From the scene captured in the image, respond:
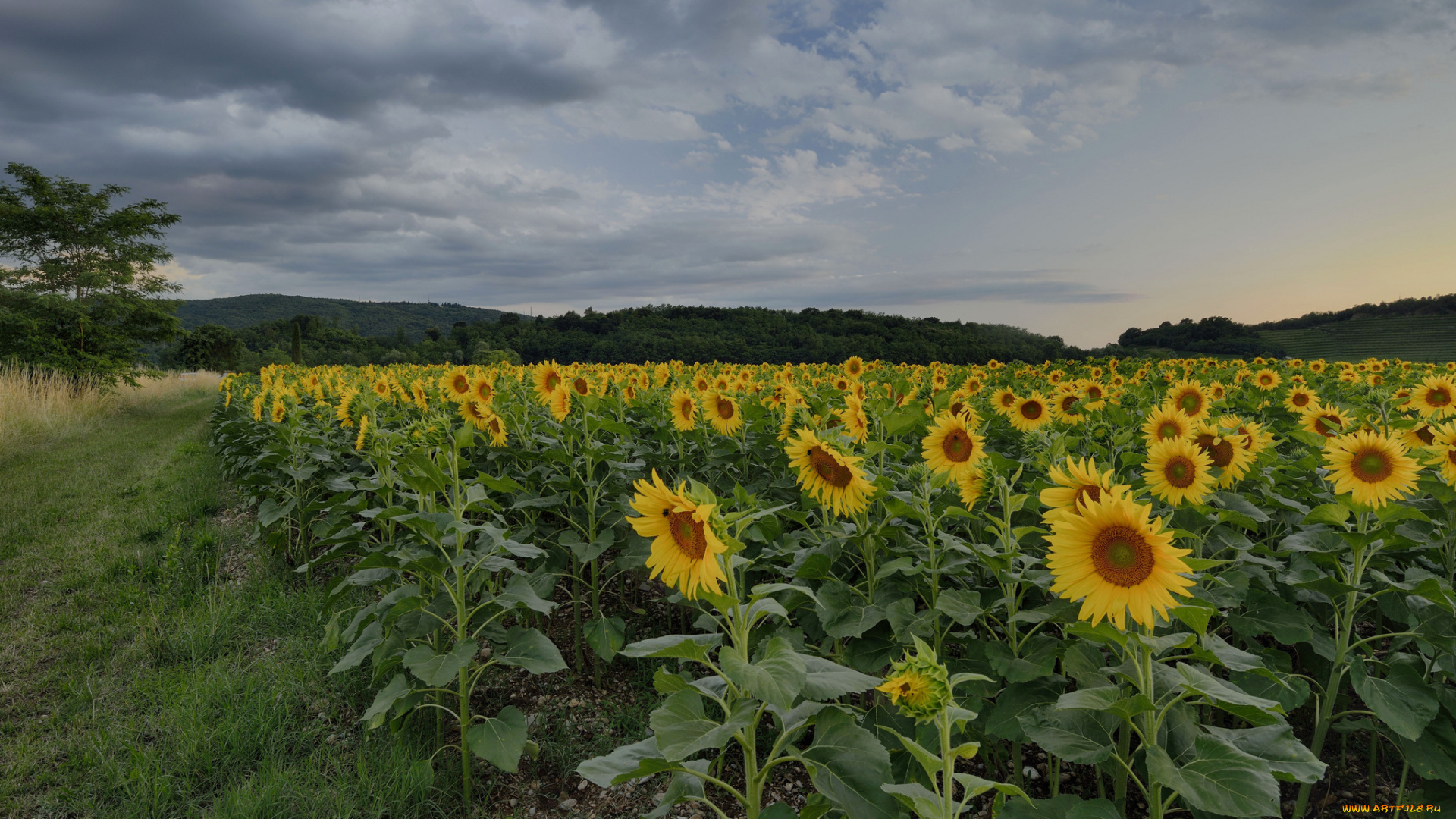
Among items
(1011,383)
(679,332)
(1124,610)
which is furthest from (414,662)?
(679,332)

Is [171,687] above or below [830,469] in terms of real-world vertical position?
below

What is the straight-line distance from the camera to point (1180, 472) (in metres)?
3.00

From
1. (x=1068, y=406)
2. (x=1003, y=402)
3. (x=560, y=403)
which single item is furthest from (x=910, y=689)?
(x=1068, y=406)

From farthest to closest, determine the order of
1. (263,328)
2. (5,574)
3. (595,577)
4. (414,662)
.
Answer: (263,328)
(5,574)
(595,577)
(414,662)

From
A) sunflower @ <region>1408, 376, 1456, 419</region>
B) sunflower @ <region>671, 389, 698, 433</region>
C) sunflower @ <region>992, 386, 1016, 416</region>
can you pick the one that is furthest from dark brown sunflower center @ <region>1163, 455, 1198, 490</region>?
sunflower @ <region>1408, 376, 1456, 419</region>

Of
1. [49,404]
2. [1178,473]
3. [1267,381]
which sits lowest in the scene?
[49,404]

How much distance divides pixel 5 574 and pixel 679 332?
95.3 ft

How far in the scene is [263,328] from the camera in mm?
94938

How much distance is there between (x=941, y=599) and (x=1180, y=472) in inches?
54.1

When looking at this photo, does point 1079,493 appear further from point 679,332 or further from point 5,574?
point 679,332

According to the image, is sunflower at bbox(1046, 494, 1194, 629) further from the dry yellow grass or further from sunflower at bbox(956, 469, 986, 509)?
the dry yellow grass

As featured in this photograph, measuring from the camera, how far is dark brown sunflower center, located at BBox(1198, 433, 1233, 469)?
3.54m

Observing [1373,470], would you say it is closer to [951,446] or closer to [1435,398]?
[951,446]

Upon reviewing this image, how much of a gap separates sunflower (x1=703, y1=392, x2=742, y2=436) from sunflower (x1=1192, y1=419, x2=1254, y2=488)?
290 cm
